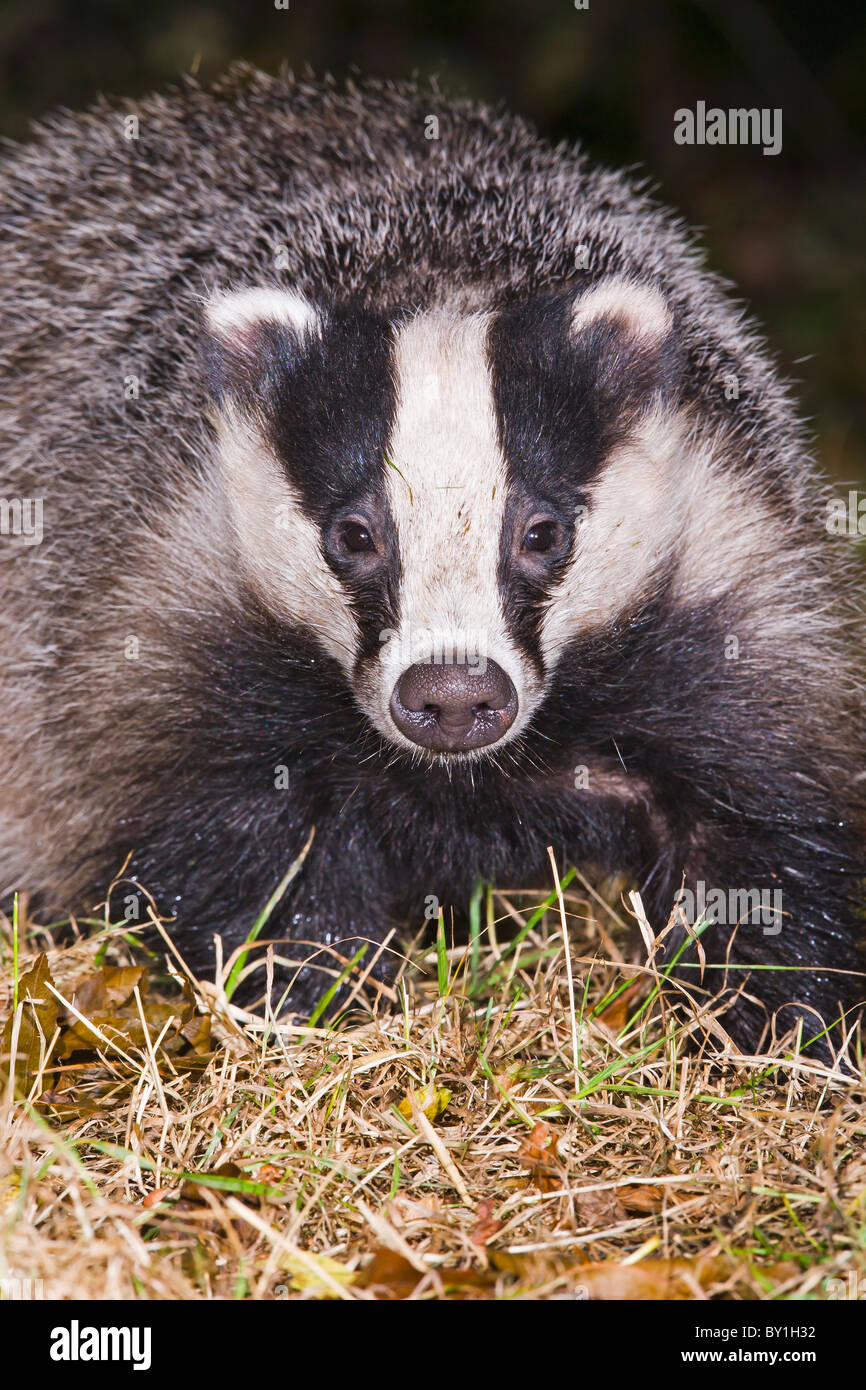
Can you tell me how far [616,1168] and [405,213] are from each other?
2045 mm

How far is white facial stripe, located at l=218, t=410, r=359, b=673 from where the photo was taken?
9.59ft

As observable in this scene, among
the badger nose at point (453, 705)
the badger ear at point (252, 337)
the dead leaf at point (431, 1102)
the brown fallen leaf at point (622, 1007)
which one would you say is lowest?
the dead leaf at point (431, 1102)

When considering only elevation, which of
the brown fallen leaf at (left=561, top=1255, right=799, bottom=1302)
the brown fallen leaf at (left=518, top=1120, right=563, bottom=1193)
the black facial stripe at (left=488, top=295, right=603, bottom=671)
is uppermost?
the black facial stripe at (left=488, top=295, right=603, bottom=671)

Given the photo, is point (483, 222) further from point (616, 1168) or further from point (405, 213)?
point (616, 1168)

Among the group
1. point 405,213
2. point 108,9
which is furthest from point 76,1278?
point 108,9

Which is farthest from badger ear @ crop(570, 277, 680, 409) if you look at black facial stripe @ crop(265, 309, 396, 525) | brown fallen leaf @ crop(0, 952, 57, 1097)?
brown fallen leaf @ crop(0, 952, 57, 1097)

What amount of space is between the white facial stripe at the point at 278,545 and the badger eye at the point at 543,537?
1.21 ft

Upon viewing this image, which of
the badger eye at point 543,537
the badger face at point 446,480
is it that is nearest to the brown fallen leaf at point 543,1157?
the badger face at point 446,480

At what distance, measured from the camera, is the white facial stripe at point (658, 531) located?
293cm

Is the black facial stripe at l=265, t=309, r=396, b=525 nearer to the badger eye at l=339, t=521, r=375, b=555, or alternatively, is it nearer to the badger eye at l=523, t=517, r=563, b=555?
the badger eye at l=339, t=521, r=375, b=555

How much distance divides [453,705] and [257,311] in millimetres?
930

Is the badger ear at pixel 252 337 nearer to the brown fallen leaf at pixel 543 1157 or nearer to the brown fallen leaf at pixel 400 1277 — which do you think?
the brown fallen leaf at pixel 543 1157

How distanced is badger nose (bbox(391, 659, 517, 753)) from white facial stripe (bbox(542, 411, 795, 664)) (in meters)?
0.28

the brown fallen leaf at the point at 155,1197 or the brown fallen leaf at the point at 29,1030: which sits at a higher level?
the brown fallen leaf at the point at 29,1030
